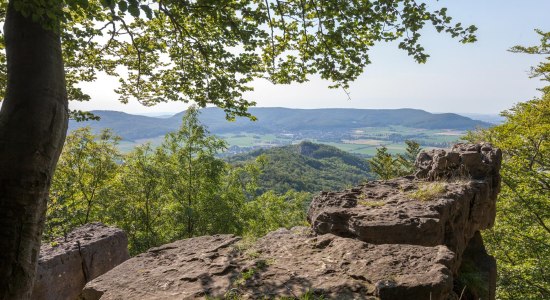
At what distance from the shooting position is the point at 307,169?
390 feet

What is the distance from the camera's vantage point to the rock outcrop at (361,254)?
4.82 m

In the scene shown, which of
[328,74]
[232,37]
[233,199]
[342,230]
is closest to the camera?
[342,230]

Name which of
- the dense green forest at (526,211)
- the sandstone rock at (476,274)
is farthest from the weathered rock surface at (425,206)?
the dense green forest at (526,211)

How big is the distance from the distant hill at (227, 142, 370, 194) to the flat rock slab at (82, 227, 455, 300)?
43.5 m

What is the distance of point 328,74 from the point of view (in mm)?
8242

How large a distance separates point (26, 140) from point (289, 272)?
12.5 feet

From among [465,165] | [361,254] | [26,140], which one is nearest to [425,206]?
[361,254]

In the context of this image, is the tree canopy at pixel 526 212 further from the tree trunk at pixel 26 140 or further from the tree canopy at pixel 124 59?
the tree trunk at pixel 26 140

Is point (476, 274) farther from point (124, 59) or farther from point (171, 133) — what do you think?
point (171, 133)

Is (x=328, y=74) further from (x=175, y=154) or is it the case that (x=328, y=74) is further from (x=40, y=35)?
(x=175, y=154)

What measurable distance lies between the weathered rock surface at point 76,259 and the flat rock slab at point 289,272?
4.87m

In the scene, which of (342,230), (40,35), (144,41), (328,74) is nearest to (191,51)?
(144,41)

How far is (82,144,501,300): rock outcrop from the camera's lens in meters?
4.82

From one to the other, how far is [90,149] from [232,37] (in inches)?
687
